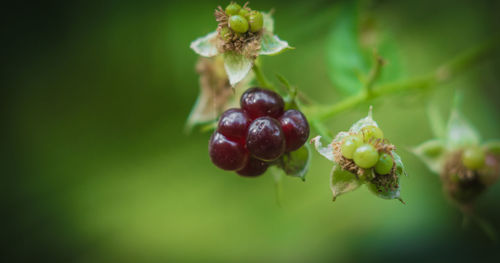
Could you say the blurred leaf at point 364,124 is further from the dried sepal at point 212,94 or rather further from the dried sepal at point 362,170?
the dried sepal at point 212,94

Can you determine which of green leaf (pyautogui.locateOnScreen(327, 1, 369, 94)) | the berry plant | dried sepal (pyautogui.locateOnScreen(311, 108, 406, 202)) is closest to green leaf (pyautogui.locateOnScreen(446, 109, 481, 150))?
the berry plant

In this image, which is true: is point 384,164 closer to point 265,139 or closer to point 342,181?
point 342,181

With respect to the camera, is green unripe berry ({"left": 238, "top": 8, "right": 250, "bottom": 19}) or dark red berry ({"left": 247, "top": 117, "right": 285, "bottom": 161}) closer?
dark red berry ({"left": 247, "top": 117, "right": 285, "bottom": 161})

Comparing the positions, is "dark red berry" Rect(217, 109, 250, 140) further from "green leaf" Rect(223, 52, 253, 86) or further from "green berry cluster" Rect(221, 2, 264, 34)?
"green berry cluster" Rect(221, 2, 264, 34)

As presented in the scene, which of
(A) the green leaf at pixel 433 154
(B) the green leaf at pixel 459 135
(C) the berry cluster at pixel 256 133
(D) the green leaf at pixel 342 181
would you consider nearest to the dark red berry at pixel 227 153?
(C) the berry cluster at pixel 256 133

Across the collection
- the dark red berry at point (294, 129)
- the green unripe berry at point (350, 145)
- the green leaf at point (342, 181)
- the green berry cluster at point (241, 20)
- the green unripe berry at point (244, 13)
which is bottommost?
the green leaf at point (342, 181)

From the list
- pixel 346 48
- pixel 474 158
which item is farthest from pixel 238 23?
pixel 474 158

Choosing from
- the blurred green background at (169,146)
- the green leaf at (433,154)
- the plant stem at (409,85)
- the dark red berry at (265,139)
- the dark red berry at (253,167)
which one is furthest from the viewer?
the blurred green background at (169,146)
